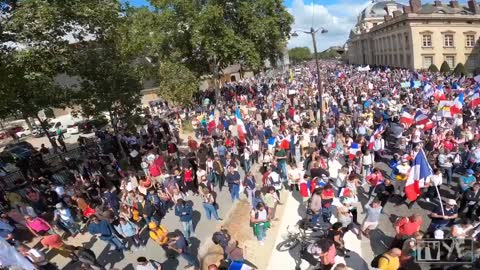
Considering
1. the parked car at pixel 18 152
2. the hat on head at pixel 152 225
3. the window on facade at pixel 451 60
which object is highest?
the window on facade at pixel 451 60

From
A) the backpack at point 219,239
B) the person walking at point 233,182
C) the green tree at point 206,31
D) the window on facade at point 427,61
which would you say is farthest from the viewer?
the window on facade at point 427,61

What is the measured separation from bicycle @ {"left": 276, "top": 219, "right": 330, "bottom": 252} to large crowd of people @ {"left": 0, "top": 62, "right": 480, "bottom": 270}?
0.18m

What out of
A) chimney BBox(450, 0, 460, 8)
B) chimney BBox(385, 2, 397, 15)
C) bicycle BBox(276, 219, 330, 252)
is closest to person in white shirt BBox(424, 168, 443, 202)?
bicycle BBox(276, 219, 330, 252)

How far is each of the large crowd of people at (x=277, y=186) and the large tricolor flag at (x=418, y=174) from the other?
28 millimetres

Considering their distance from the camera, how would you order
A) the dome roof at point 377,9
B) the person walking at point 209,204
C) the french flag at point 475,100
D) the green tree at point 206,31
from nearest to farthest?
the person walking at point 209,204
the french flag at point 475,100
the green tree at point 206,31
the dome roof at point 377,9

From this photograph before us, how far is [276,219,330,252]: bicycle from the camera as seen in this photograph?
930 cm

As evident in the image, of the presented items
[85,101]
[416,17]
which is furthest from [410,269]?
[416,17]

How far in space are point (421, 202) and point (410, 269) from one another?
204 inches

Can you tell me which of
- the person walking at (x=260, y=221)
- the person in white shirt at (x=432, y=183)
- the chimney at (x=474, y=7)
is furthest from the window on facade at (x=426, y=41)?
the person walking at (x=260, y=221)

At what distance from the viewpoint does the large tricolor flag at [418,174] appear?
961 cm

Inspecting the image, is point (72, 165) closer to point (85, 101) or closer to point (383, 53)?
point (85, 101)

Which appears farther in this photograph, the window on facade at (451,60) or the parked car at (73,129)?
the window on facade at (451,60)

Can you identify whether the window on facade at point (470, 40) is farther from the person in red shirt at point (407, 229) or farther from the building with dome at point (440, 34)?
the person in red shirt at point (407, 229)

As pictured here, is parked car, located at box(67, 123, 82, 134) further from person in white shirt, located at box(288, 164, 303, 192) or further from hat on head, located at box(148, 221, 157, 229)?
hat on head, located at box(148, 221, 157, 229)
